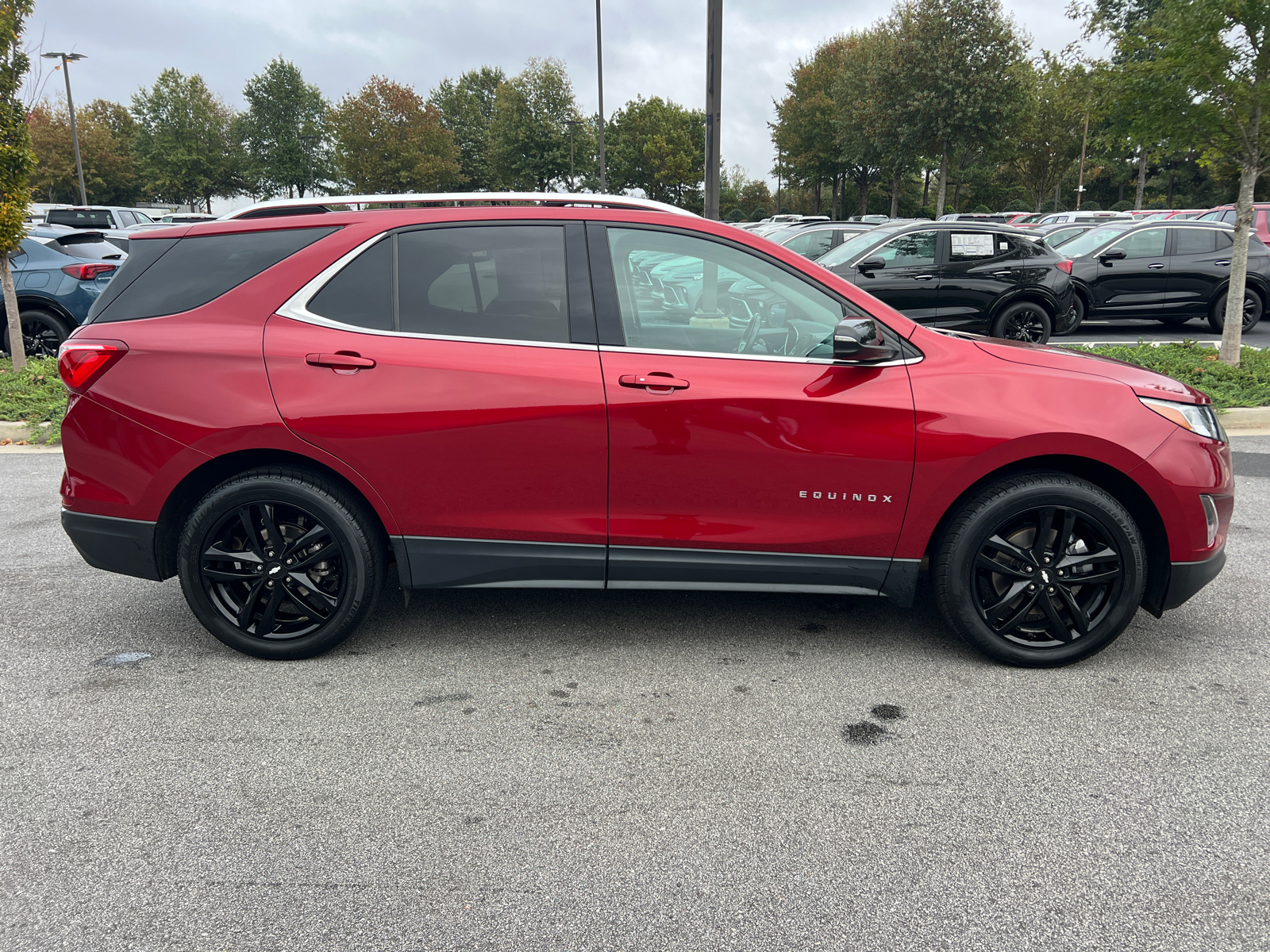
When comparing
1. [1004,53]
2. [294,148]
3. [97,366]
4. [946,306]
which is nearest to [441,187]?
[294,148]

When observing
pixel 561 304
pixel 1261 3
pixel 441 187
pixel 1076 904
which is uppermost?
pixel 441 187

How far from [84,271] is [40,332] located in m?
0.84

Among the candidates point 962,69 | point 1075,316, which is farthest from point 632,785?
point 962,69

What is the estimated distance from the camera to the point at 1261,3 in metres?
8.34

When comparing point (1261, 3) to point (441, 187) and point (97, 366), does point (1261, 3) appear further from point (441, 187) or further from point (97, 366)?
point (441, 187)

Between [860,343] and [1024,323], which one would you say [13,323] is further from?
[1024,323]

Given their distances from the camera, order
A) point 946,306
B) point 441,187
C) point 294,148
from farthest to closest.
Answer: point 294,148
point 441,187
point 946,306

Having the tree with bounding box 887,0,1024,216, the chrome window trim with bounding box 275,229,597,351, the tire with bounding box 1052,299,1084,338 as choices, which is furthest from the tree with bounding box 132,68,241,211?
the chrome window trim with bounding box 275,229,597,351

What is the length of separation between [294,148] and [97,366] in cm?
6603

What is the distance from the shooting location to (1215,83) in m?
8.84

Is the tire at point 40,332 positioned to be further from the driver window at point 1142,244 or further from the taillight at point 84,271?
the driver window at point 1142,244

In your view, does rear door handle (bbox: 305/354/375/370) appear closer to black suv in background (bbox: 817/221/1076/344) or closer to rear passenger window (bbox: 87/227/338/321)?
rear passenger window (bbox: 87/227/338/321)

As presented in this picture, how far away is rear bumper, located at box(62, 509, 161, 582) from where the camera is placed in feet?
11.8

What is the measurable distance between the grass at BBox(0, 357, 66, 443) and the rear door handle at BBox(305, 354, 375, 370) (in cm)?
536
